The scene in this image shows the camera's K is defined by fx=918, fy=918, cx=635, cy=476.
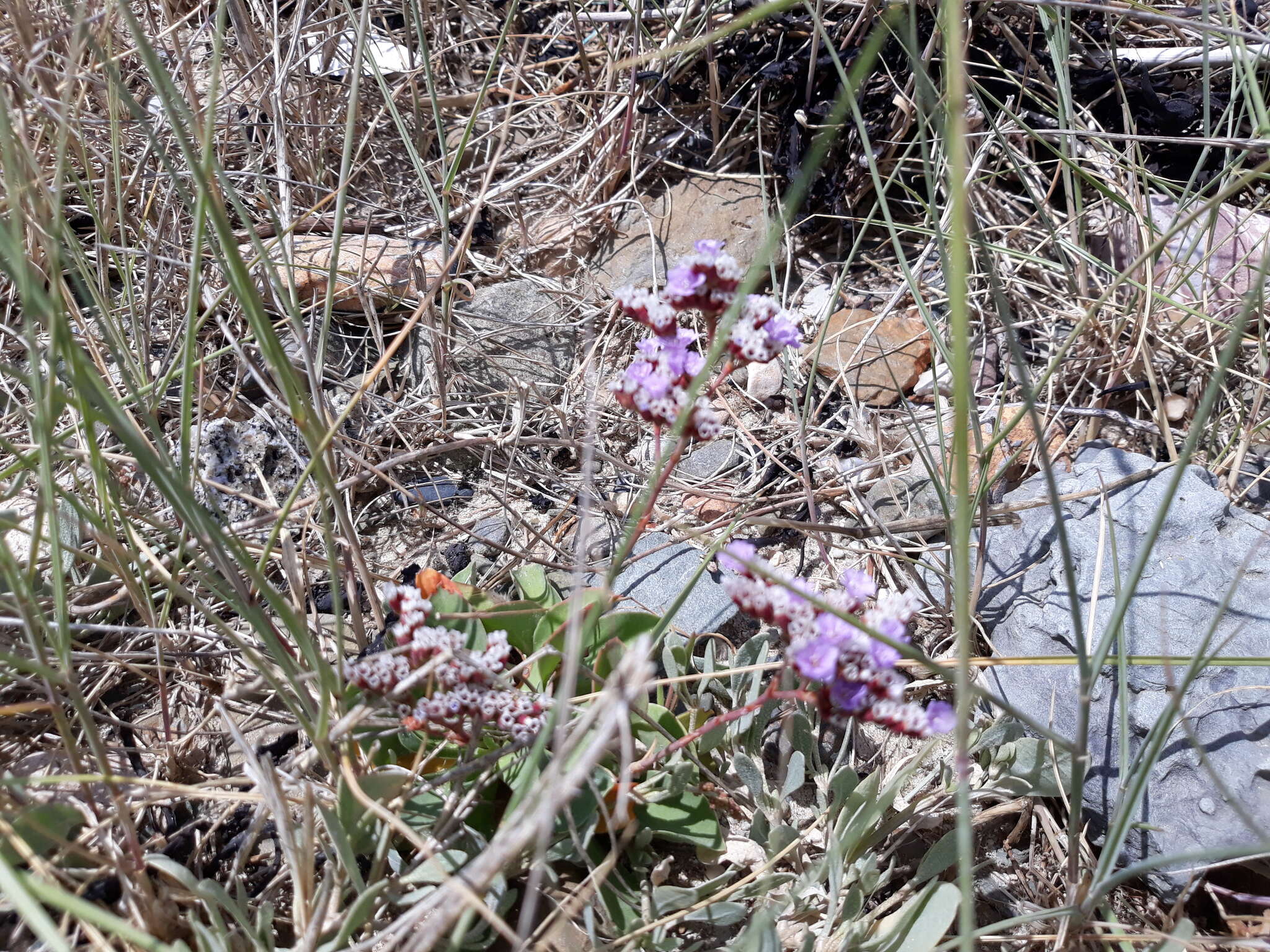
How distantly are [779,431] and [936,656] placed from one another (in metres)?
0.67

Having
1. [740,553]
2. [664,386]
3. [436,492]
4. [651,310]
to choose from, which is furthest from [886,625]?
[436,492]

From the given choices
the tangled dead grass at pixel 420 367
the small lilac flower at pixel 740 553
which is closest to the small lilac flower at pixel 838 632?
the small lilac flower at pixel 740 553

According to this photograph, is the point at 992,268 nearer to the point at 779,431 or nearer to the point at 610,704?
the point at 610,704

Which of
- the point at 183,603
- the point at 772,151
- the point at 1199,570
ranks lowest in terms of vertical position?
the point at 1199,570

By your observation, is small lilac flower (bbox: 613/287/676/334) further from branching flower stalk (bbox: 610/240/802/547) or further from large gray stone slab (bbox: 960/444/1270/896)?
large gray stone slab (bbox: 960/444/1270/896)

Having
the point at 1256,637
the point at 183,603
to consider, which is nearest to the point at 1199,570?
the point at 1256,637

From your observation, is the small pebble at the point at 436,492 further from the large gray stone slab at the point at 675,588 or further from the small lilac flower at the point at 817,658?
the small lilac flower at the point at 817,658

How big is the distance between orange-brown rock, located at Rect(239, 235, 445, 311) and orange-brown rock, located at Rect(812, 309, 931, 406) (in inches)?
39.0

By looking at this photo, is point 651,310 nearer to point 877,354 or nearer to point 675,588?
point 675,588

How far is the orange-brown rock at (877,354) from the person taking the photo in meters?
2.23

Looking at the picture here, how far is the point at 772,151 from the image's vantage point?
2.60 m

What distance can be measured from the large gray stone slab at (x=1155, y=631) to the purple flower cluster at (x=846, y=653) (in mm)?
425

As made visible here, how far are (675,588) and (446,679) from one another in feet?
2.36

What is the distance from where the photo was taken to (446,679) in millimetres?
1120
